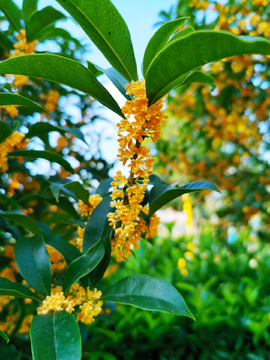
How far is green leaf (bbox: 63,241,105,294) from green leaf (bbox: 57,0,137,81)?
0.42m

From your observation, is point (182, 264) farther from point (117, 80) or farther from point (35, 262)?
point (117, 80)

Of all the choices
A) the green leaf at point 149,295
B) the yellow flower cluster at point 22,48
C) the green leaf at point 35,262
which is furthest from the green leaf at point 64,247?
the yellow flower cluster at point 22,48

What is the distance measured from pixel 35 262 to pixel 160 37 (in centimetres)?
62

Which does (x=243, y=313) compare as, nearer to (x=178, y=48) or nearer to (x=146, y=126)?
(x=146, y=126)

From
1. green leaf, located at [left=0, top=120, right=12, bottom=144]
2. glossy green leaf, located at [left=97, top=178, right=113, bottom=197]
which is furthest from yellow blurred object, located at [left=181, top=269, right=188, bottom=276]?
green leaf, located at [left=0, top=120, right=12, bottom=144]

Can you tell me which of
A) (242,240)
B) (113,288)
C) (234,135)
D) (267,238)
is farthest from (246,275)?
(113,288)

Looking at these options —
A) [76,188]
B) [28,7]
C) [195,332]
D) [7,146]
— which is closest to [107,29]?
[76,188]

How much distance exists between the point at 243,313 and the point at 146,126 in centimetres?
164

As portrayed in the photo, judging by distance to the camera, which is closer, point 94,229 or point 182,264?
point 94,229

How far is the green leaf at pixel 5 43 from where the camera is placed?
41.3 inches

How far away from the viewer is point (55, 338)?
535 millimetres

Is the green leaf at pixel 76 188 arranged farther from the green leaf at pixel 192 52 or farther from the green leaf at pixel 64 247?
the green leaf at pixel 192 52

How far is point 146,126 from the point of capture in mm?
612

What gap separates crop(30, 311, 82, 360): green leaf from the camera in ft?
1.63
